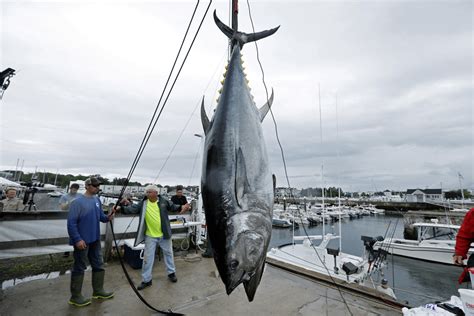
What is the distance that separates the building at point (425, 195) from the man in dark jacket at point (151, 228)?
63067mm

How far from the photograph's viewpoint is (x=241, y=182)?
1.26 meters

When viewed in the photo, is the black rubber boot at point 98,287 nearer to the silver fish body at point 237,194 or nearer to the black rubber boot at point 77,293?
the black rubber boot at point 77,293

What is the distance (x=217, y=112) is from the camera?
156 centimetres

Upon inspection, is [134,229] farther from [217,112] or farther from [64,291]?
[217,112]

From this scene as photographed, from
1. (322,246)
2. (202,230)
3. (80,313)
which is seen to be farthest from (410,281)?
(80,313)

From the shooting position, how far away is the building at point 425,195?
170 ft

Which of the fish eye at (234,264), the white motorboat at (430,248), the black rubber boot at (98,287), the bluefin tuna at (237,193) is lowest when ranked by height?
the white motorboat at (430,248)

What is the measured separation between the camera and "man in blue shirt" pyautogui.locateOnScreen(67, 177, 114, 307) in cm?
308

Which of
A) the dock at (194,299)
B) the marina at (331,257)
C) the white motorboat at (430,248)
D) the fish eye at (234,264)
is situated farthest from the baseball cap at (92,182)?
the white motorboat at (430,248)

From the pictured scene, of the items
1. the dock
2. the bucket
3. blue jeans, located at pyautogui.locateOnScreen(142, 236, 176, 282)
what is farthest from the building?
blue jeans, located at pyautogui.locateOnScreen(142, 236, 176, 282)

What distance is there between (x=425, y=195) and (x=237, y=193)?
67128 millimetres

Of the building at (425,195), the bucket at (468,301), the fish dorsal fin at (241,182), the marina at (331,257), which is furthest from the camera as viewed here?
the building at (425,195)

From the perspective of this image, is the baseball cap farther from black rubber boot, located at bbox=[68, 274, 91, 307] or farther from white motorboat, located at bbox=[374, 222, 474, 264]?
white motorboat, located at bbox=[374, 222, 474, 264]

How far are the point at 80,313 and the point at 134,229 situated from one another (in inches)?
110
